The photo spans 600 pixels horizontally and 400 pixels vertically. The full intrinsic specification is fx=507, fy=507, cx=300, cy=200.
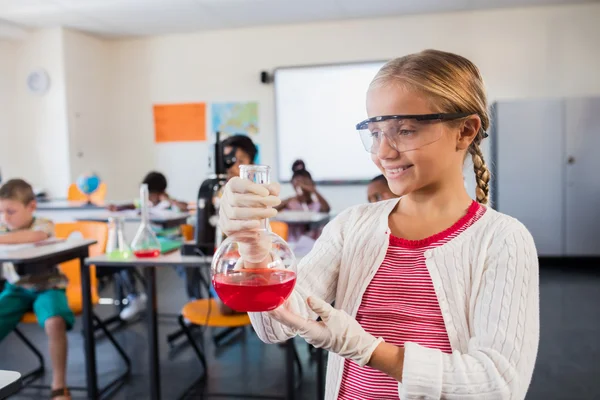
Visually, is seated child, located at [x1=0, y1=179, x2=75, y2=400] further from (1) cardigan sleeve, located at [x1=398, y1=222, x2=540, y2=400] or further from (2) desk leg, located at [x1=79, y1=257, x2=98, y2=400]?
(1) cardigan sleeve, located at [x1=398, y1=222, x2=540, y2=400]

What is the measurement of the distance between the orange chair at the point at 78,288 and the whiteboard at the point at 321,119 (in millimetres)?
3217

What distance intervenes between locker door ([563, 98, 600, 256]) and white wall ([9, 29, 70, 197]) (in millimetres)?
5356

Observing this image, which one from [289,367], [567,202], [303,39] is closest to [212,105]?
[303,39]

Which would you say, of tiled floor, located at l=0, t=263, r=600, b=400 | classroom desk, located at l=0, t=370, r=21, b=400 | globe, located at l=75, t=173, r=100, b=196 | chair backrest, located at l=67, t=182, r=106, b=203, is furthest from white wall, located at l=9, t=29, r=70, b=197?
classroom desk, located at l=0, t=370, r=21, b=400

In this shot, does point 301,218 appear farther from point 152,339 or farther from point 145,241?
point 152,339

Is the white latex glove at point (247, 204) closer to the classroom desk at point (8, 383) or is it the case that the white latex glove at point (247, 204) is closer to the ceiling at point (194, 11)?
the classroom desk at point (8, 383)

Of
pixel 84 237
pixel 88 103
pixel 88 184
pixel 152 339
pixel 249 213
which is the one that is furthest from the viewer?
pixel 88 103

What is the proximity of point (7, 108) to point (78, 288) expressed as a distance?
4147 mm

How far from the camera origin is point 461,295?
0.79m

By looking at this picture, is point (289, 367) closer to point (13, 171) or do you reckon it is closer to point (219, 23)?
point (219, 23)

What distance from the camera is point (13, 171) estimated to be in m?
5.93

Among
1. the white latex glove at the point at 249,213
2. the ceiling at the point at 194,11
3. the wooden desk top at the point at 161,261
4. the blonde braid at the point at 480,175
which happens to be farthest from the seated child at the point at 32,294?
the ceiling at the point at 194,11

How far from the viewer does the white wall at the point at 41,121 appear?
18.8 feet

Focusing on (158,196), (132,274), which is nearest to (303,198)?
(158,196)
